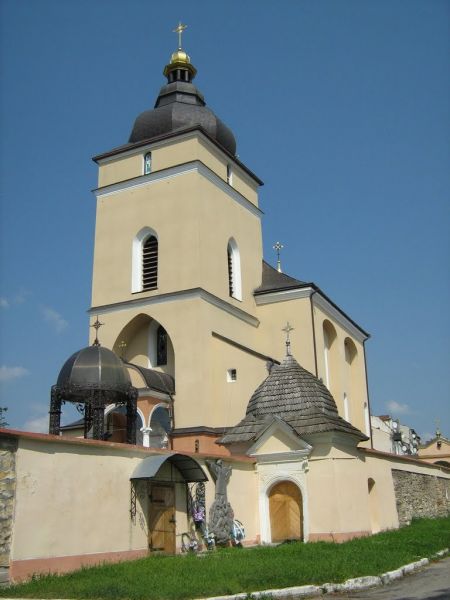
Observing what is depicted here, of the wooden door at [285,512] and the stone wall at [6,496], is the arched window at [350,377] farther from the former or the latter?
the stone wall at [6,496]

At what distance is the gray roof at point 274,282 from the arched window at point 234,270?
3.58 feet

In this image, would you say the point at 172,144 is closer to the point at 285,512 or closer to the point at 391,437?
the point at 285,512

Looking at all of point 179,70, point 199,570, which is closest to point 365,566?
point 199,570

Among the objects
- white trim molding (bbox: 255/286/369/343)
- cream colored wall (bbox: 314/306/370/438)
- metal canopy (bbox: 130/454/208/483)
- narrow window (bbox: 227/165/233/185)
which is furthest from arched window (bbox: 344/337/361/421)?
metal canopy (bbox: 130/454/208/483)

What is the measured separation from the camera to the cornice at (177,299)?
24297 millimetres

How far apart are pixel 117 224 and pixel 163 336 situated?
5.06 meters

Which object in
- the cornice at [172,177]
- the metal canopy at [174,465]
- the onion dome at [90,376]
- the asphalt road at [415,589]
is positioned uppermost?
the cornice at [172,177]

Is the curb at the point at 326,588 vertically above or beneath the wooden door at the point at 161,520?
beneath

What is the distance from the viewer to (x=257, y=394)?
19359mm

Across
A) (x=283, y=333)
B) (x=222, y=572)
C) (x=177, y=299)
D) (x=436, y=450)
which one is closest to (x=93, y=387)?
(x=177, y=299)

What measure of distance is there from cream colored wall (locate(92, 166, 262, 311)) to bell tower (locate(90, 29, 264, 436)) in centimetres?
4

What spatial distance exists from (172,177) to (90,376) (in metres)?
10.8

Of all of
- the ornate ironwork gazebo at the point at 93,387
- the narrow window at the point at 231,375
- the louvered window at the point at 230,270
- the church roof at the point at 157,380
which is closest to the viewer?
the ornate ironwork gazebo at the point at 93,387

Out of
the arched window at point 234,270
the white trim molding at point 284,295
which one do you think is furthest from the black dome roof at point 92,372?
the white trim molding at point 284,295
